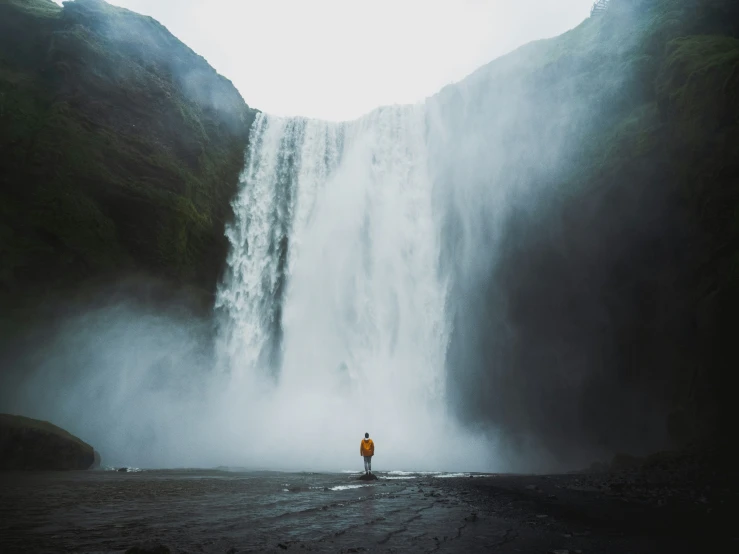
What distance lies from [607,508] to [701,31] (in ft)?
72.2

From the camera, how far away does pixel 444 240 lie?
30344 mm

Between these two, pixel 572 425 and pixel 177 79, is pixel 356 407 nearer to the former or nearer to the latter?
pixel 572 425

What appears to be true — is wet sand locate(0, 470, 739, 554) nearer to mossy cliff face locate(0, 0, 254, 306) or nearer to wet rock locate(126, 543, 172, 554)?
wet rock locate(126, 543, 172, 554)

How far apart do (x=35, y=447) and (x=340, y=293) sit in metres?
17.9

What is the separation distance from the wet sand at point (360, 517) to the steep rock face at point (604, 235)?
9109mm

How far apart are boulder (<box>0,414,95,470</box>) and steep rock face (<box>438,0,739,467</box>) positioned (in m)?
18.6

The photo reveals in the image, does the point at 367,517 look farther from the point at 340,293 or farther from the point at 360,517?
the point at 340,293

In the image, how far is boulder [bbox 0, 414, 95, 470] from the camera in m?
15.7

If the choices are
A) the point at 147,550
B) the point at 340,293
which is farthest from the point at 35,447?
the point at 340,293

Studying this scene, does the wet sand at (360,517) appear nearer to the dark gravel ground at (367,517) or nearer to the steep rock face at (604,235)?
the dark gravel ground at (367,517)

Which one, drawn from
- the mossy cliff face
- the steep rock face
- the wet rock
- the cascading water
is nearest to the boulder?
the cascading water

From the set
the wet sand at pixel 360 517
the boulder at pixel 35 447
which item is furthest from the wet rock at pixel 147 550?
the boulder at pixel 35 447

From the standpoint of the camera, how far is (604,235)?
2186cm

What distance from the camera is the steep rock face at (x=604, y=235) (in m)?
17.2
